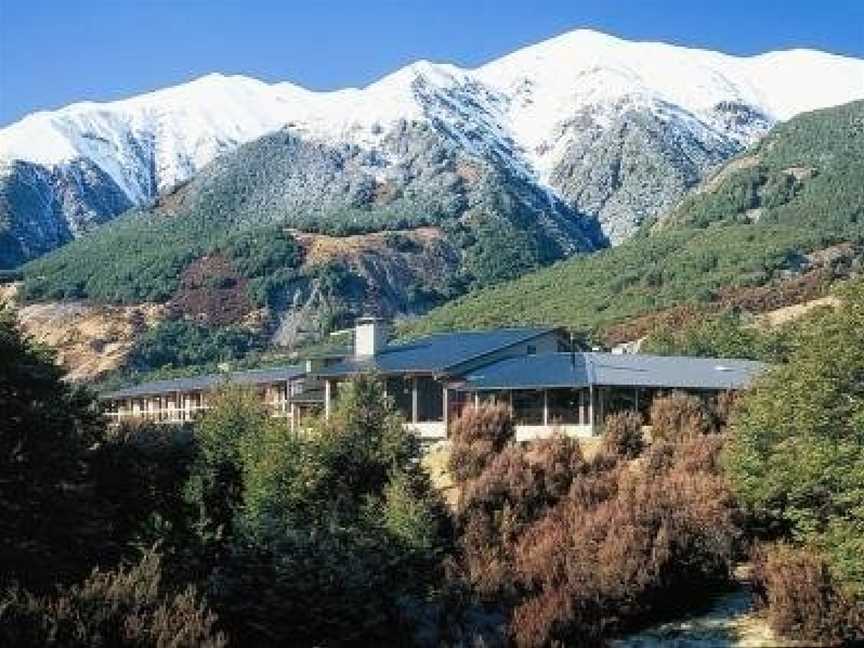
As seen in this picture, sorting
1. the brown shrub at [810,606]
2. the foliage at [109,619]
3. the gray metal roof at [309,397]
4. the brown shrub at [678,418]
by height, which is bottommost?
the brown shrub at [810,606]

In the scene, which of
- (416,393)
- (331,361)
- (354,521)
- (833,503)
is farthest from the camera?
(331,361)

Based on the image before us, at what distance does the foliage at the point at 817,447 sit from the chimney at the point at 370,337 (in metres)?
29.3

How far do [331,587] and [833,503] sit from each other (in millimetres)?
11491

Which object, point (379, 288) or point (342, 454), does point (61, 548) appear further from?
point (379, 288)

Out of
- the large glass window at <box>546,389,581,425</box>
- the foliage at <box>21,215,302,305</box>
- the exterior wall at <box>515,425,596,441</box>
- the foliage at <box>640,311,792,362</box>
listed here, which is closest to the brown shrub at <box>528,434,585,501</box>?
the exterior wall at <box>515,425,596,441</box>

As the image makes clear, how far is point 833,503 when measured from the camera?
25.4 metres

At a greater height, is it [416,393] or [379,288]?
[379,288]

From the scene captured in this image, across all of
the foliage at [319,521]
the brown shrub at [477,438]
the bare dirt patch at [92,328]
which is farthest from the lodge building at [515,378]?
the bare dirt patch at [92,328]

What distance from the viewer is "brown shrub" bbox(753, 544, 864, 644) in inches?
854

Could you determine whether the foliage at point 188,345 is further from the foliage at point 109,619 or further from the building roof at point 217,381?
the foliage at point 109,619

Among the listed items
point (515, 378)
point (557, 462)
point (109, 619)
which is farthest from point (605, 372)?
point (109, 619)

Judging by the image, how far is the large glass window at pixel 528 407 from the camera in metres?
47.8

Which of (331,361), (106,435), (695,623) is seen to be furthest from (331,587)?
(331,361)

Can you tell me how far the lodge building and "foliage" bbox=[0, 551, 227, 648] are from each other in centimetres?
2208
